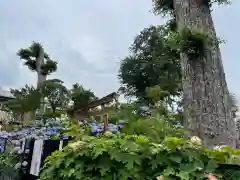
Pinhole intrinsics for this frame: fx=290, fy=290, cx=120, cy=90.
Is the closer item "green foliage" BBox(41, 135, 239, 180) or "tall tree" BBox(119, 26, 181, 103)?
"green foliage" BBox(41, 135, 239, 180)

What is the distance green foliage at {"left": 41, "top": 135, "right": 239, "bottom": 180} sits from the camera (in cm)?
135

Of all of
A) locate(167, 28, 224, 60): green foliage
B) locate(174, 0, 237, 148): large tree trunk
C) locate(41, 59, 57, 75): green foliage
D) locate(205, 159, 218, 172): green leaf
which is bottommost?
locate(205, 159, 218, 172): green leaf

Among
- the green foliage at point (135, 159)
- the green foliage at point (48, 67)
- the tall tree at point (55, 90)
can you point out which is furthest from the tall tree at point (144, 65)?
the green foliage at point (135, 159)

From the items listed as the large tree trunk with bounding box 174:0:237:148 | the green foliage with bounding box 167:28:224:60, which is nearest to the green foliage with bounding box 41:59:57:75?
the large tree trunk with bounding box 174:0:237:148

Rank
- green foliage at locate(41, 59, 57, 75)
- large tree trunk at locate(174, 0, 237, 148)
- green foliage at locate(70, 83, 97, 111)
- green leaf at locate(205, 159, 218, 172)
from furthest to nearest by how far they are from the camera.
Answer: green foliage at locate(41, 59, 57, 75) < green foliage at locate(70, 83, 97, 111) < large tree trunk at locate(174, 0, 237, 148) < green leaf at locate(205, 159, 218, 172)

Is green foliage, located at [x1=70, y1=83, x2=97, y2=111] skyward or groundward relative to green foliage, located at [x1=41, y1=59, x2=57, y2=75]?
groundward

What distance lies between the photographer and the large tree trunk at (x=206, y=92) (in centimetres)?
325

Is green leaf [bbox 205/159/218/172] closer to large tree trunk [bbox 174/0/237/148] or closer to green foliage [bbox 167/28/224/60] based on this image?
large tree trunk [bbox 174/0/237/148]

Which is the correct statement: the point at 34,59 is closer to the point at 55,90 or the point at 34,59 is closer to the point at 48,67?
the point at 48,67

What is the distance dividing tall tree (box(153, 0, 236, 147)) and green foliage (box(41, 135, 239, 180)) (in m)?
1.88

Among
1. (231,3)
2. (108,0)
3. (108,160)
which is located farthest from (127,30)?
(108,160)

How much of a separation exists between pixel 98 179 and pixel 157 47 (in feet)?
50.4

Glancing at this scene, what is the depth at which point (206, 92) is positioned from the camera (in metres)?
3.37

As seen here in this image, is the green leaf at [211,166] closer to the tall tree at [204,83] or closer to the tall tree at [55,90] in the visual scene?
the tall tree at [204,83]
